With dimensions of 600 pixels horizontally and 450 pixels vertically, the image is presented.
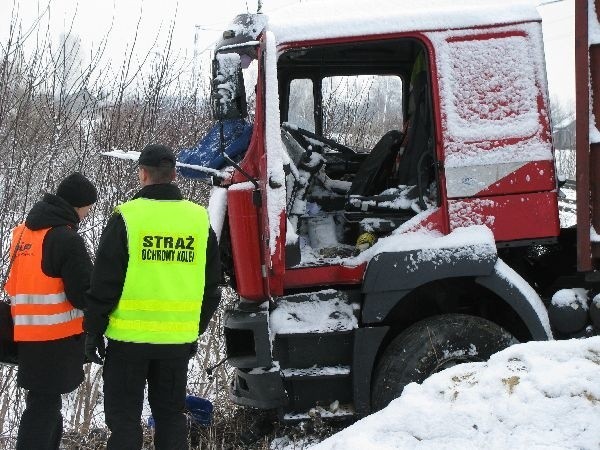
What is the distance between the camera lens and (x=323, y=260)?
439 cm

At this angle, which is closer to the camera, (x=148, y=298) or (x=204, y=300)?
(x=148, y=298)

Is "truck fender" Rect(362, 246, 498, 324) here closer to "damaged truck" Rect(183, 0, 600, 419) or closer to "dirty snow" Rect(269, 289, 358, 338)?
"damaged truck" Rect(183, 0, 600, 419)

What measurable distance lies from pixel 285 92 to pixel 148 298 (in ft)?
8.67

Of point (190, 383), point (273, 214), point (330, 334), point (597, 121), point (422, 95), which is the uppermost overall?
point (422, 95)

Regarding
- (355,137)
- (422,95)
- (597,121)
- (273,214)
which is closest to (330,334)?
(273,214)

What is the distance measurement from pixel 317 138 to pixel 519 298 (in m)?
2.05

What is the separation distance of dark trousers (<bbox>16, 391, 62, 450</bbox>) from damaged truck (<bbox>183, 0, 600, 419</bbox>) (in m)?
1.08

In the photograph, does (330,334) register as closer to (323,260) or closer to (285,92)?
(323,260)

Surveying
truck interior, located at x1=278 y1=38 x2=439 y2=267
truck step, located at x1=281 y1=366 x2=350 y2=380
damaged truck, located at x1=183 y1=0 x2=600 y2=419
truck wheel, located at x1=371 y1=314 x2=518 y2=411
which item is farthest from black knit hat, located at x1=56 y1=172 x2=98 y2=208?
truck wheel, located at x1=371 y1=314 x2=518 y2=411

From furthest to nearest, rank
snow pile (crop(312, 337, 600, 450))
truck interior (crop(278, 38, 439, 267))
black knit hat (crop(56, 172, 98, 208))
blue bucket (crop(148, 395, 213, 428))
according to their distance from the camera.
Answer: blue bucket (crop(148, 395, 213, 428))
truck interior (crop(278, 38, 439, 267))
black knit hat (crop(56, 172, 98, 208))
snow pile (crop(312, 337, 600, 450))

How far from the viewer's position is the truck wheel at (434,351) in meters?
4.11

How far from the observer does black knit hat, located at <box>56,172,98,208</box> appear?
3848 millimetres

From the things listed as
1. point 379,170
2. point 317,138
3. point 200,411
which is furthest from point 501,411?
point 317,138

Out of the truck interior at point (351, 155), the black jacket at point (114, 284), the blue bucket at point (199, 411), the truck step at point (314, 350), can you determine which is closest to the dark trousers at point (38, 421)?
the black jacket at point (114, 284)
